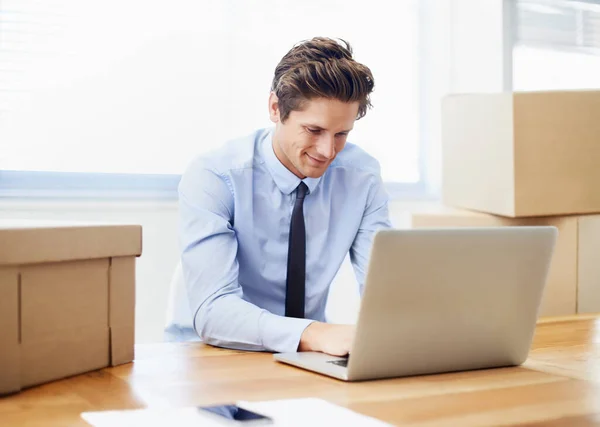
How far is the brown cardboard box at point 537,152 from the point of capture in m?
2.15

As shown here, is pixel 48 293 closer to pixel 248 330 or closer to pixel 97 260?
pixel 97 260

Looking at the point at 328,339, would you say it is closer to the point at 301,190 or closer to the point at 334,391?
the point at 334,391

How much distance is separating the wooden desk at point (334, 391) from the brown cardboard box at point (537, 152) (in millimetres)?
908

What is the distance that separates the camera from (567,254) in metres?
2.34

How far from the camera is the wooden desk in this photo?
917 mm

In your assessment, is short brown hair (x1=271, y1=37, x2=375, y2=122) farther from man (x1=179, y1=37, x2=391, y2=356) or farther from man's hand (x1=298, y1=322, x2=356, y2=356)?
man's hand (x1=298, y1=322, x2=356, y2=356)

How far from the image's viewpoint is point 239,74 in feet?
9.71

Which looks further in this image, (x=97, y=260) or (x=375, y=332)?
(x=97, y=260)

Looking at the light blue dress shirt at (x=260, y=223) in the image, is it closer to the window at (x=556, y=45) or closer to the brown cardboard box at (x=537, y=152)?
the brown cardboard box at (x=537, y=152)

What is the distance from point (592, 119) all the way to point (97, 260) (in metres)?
1.55

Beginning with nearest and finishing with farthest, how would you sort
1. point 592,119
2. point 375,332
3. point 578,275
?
point 375,332 < point 592,119 < point 578,275

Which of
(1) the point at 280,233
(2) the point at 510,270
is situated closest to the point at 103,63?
(1) the point at 280,233

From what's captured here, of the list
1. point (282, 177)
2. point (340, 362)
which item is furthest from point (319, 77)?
point (340, 362)

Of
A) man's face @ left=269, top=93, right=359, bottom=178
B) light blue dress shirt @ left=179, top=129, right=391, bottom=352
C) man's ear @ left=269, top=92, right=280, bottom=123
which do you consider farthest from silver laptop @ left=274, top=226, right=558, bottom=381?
man's ear @ left=269, top=92, right=280, bottom=123
